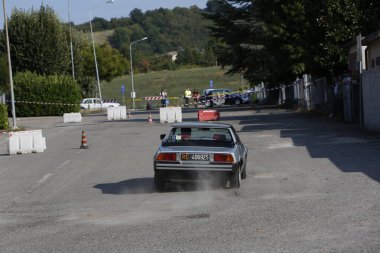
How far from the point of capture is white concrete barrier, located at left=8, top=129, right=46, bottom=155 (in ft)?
75.7

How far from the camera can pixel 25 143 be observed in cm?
2328

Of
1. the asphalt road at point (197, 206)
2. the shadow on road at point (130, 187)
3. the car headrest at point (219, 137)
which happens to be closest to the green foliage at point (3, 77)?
the asphalt road at point (197, 206)

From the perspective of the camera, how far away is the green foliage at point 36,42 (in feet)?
216

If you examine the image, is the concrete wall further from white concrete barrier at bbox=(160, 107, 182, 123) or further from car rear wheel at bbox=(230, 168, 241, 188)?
white concrete barrier at bbox=(160, 107, 182, 123)

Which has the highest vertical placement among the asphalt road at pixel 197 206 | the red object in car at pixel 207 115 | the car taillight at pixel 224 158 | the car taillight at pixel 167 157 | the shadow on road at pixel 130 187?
the car taillight at pixel 167 157

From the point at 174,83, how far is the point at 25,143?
92.2 meters

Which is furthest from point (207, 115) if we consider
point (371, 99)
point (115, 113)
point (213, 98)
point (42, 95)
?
point (213, 98)

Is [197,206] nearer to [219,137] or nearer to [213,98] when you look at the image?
[219,137]

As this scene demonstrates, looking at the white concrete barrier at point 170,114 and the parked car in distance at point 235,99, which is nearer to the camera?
the white concrete barrier at point 170,114

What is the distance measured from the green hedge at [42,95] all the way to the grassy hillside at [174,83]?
43112 mm

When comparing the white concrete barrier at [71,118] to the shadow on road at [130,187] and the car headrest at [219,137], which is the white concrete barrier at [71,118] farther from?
the car headrest at [219,137]

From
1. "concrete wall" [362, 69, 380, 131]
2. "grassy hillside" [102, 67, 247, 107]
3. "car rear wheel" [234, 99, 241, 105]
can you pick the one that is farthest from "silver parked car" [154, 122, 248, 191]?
"grassy hillside" [102, 67, 247, 107]

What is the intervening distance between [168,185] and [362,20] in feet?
69.7

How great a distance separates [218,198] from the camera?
12.0m
